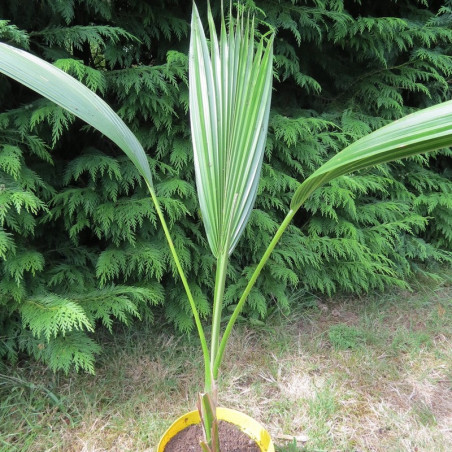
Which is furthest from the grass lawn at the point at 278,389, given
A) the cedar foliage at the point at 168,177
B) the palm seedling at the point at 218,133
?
the palm seedling at the point at 218,133

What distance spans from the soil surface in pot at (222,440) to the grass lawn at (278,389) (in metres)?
0.37

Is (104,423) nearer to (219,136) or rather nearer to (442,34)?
(219,136)

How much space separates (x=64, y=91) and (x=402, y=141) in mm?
742

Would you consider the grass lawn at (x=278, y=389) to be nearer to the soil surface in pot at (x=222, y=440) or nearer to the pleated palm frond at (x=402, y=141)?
the soil surface in pot at (x=222, y=440)

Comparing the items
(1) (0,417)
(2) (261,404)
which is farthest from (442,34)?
(1) (0,417)

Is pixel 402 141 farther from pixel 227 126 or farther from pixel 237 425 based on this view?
pixel 237 425

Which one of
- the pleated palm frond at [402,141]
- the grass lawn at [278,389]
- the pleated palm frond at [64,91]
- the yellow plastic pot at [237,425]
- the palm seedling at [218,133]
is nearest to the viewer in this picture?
the pleated palm frond at [402,141]

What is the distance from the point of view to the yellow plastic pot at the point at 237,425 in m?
1.17

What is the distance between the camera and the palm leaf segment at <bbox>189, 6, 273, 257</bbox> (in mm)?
1039

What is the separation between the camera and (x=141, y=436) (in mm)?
1516

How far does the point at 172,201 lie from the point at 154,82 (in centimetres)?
53

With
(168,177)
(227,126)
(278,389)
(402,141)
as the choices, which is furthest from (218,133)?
(278,389)

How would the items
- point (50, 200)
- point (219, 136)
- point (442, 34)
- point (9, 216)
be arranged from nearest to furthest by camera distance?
1. point (219, 136)
2. point (9, 216)
3. point (50, 200)
4. point (442, 34)

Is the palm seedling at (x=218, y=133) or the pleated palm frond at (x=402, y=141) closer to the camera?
the pleated palm frond at (x=402, y=141)
